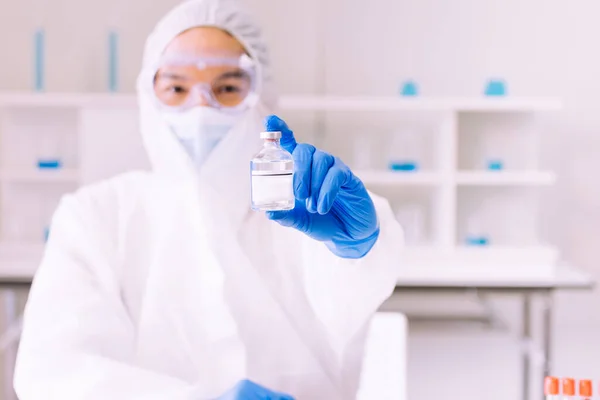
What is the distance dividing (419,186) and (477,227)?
12.3 inches

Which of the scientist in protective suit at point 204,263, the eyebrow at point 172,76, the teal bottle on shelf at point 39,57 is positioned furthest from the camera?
the teal bottle on shelf at point 39,57

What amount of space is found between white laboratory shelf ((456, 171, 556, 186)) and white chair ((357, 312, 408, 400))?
1.22 metres

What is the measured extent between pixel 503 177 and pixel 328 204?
195 centimetres

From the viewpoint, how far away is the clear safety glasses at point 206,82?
4.78 feet

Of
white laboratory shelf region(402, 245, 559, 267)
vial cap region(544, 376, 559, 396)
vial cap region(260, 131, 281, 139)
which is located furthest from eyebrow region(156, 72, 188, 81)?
white laboratory shelf region(402, 245, 559, 267)

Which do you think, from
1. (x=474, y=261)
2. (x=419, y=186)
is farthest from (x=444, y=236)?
(x=419, y=186)

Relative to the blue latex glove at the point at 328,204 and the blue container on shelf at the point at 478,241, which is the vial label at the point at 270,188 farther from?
the blue container on shelf at the point at 478,241

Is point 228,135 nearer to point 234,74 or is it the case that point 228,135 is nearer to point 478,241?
point 234,74

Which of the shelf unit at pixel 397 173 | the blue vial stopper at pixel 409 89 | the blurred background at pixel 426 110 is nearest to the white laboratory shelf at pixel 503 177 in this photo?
the shelf unit at pixel 397 173

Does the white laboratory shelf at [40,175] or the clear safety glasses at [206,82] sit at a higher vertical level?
the clear safety glasses at [206,82]

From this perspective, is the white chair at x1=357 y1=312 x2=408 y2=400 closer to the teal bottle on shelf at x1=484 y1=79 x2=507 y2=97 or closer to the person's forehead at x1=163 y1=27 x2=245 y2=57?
the person's forehead at x1=163 y1=27 x2=245 y2=57

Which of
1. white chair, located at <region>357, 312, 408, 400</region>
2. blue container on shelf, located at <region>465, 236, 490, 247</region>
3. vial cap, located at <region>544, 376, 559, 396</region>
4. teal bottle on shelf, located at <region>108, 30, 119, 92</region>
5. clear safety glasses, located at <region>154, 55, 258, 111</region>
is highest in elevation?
teal bottle on shelf, located at <region>108, 30, 119, 92</region>

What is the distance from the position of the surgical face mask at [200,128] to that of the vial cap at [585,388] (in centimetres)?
84

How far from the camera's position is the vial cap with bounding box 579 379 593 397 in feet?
2.92
